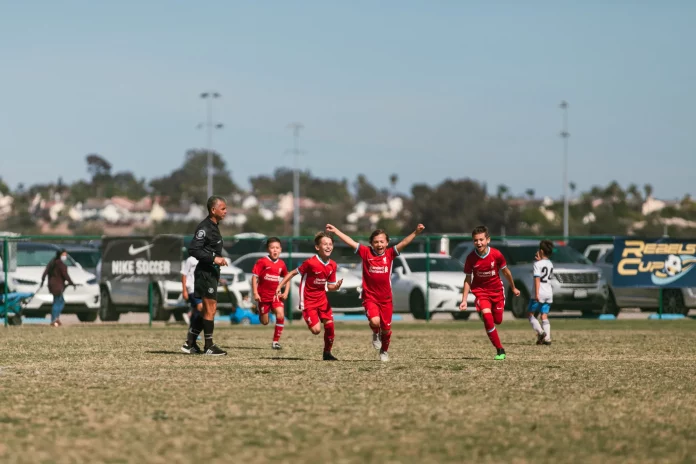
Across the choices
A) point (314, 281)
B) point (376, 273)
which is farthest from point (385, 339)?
point (314, 281)

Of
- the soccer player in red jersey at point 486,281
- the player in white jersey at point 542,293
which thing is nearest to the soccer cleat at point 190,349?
the soccer player in red jersey at point 486,281

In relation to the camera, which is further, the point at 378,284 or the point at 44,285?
the point at 44,285

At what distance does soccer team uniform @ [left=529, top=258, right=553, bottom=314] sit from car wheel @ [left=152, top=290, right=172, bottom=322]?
10.9m

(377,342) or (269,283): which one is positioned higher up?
(269,283)

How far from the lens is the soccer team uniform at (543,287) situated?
20953mm

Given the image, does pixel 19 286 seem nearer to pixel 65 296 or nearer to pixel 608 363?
pixel 65 296

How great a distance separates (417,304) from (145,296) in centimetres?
634

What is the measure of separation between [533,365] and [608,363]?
43.2 inches

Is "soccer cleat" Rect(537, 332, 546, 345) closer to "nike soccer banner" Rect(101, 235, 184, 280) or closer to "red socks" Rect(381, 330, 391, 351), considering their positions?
"red socks" Rect(381, 330, 391, 351)

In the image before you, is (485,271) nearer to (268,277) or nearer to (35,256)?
(268,277)

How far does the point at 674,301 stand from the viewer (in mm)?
31453

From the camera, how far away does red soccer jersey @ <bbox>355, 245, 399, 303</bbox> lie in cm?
1608

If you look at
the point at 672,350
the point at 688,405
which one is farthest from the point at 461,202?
the point at 688,405

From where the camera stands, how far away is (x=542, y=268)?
21.1m
